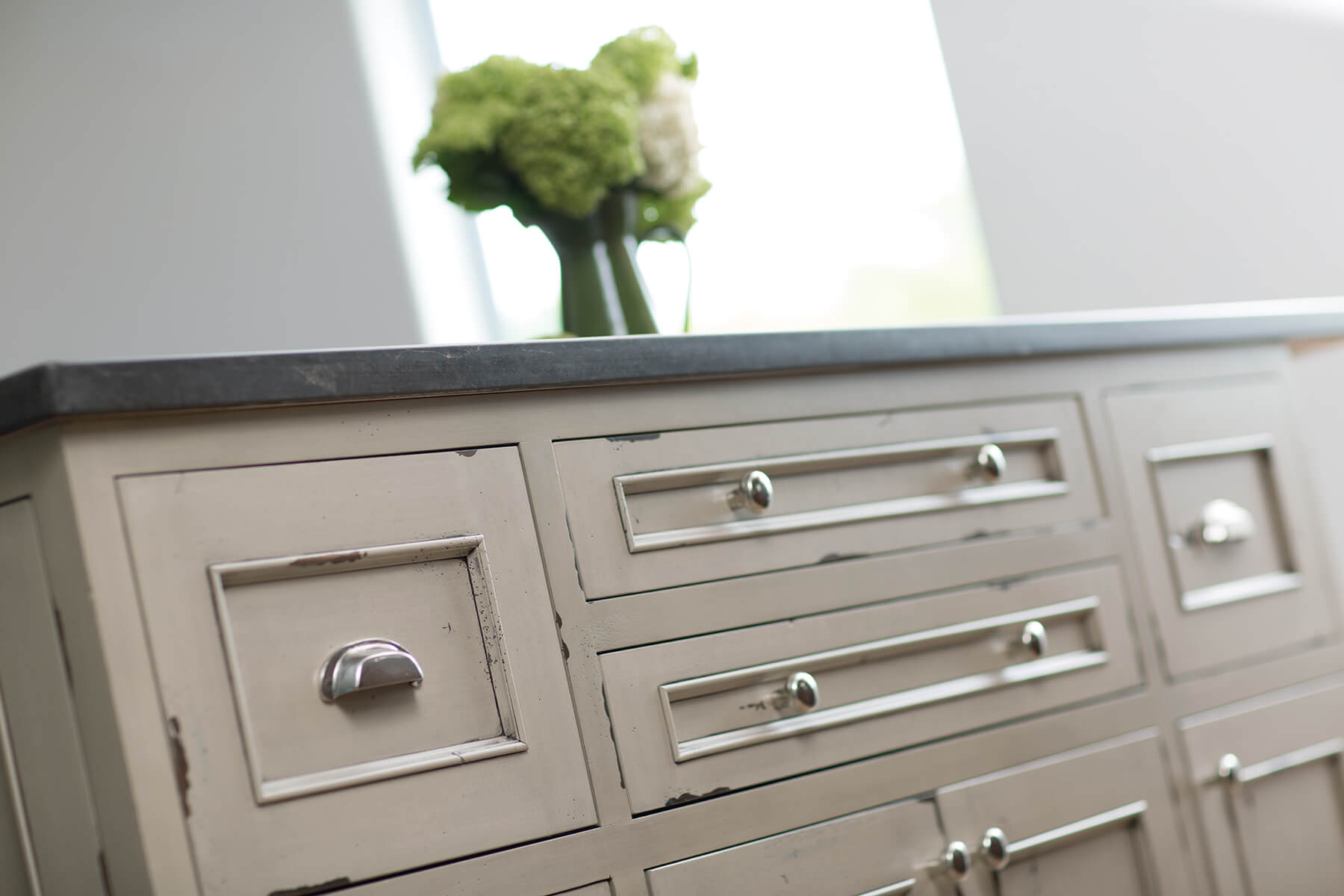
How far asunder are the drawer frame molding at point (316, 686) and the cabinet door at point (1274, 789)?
0.69 metres

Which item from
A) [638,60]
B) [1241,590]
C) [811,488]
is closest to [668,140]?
[638,60]

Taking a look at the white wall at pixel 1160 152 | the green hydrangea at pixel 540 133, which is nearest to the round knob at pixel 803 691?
the green hydrangea at pixel 540 133

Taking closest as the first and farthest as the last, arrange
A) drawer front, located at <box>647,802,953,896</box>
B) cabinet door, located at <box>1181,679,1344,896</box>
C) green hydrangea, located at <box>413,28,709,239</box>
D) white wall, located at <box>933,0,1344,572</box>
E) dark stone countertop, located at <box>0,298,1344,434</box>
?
dark stone countertop, located at <box>0,298,1344,434</box>
drawer front, located at <box>647,802,953,896</box>
cabinet door, located at <box>1181,679,1344,896</box>
green hydrangea, located at <box>413,28,709,239</box>
white wall, located at <box>933,0,1344,572</box>

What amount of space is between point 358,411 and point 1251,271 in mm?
1681

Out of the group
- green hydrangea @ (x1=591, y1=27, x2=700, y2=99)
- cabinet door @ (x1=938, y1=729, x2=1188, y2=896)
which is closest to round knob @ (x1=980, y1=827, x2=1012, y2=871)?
cabinet door @ (x1=938, y1=729, x2=1188, y2=896)

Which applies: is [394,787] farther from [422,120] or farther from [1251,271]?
[1251,271]

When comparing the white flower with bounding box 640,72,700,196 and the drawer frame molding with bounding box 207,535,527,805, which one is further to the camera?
the white flower with bounding box 640,72,700,196

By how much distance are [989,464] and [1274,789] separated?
0.47 m

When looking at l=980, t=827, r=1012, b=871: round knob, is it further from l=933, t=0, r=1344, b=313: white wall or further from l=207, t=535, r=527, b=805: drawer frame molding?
l=933, t=0, r=1344, b=313: white wall

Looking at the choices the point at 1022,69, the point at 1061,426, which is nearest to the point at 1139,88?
the point at 1022,69

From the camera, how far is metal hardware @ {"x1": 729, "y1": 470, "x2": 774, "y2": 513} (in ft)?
2.83

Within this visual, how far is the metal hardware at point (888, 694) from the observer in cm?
82

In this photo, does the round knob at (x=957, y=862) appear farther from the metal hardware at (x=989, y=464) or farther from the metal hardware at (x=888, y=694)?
the metal hardware at (x=989, y=464)

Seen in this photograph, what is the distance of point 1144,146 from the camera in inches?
75.8
